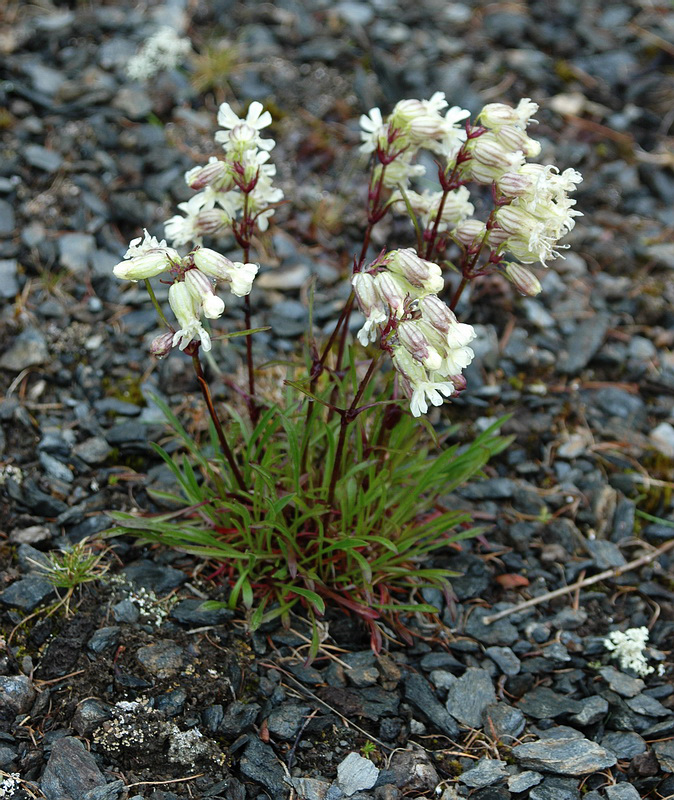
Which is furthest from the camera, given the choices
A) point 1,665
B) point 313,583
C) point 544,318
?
point 544,318

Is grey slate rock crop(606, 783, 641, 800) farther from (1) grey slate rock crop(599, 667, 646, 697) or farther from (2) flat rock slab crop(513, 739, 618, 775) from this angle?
(1) grey slate rock crop(599, 667, 646, 697)

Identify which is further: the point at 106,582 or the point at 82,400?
the point at 82,400

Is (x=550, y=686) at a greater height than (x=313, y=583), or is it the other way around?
(x=313, y=583)

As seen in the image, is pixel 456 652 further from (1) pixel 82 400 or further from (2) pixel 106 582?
(1) pixel 82 400

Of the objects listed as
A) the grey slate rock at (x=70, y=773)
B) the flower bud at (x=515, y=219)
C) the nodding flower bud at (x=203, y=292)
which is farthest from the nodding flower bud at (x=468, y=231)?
the grey slate rock at (x=70, y=773)

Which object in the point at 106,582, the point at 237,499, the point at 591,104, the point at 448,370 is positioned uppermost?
the point at 448,370

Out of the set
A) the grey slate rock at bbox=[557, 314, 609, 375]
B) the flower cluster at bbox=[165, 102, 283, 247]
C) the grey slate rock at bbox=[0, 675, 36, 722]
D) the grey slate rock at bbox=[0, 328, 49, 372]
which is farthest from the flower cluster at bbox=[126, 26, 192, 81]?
the grey slate rock at bbox=[0, 675, 36, 722]

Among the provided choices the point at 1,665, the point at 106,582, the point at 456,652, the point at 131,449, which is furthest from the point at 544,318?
the point at 1,665

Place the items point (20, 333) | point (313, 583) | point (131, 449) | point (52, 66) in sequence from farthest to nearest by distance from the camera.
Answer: point (52, 66), point (20, 333), point (131, 449), point (313, 583)
